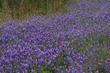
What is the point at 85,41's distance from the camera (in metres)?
4.47

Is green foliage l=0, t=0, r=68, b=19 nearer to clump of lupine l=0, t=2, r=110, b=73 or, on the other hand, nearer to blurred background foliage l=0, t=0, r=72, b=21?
blurred background foliage l=0, t=0, r=72, b=21

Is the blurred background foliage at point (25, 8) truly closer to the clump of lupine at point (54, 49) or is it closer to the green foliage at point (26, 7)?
the green foliage at point (26, 7)

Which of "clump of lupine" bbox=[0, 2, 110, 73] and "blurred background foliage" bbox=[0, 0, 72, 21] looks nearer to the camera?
"clump of lupine" bbox=[0, 2, 110, 73]

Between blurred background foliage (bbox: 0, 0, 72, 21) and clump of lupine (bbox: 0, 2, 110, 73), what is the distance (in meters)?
2.46

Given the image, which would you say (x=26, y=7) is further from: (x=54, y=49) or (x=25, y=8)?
(x=54, y=49)

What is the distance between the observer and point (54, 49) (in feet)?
12.3

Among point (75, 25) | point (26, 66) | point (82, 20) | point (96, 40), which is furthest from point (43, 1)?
point (26, 66)

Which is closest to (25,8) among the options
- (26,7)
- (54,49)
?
(26,7)

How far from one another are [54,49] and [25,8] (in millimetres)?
4673

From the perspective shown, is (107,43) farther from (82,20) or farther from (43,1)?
(43,1)

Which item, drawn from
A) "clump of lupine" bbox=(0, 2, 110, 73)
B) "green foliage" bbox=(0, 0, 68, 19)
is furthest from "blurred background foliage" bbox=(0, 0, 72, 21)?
"clump of lupine" bbox=(0, 2, 110, 73)

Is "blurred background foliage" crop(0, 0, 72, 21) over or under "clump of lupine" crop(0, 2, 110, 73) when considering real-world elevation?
under

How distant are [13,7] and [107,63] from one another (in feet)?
17.0

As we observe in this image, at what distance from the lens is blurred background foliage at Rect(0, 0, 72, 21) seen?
314 inches
